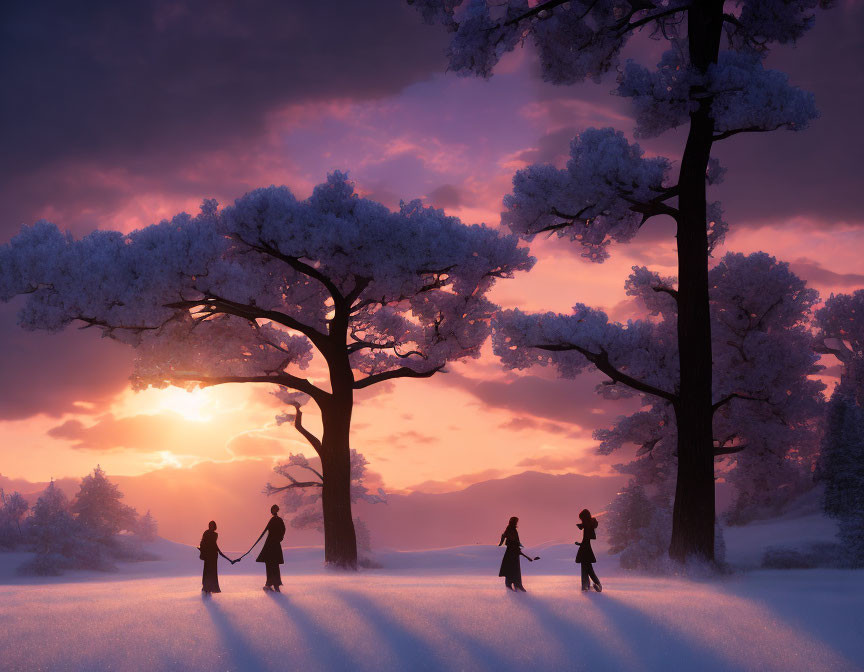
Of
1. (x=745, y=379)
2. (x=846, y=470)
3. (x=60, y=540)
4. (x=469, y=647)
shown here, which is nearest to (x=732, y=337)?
(x=745, y=379)

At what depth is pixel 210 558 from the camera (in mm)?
15070

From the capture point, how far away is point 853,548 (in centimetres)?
2055

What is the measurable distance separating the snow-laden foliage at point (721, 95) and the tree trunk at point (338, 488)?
37.4 feet

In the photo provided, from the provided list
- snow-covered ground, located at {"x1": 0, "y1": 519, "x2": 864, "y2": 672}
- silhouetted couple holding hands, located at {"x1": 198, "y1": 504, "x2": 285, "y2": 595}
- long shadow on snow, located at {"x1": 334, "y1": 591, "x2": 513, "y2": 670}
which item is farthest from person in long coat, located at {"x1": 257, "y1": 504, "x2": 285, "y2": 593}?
long shadow on snow, located at {"x1": 334, "y1": 591, "x2": 513, "y2": 670}

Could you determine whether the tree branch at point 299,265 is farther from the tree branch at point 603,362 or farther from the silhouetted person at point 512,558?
the silhouetted person at point 512,558

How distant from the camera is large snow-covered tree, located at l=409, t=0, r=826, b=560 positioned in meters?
17.2

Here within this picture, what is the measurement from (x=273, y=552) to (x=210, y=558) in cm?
127

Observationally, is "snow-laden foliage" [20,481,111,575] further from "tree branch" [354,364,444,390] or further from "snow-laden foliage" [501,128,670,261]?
"snow-laden foliage" [501,128,670,261]

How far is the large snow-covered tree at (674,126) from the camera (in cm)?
1717

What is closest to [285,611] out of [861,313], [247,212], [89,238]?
[247,212]

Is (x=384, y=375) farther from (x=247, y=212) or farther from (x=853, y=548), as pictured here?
(x=853, y=548)

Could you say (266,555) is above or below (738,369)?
below

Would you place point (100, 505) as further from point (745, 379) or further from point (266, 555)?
point (745, 379)

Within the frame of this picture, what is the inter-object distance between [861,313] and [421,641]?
124ft
